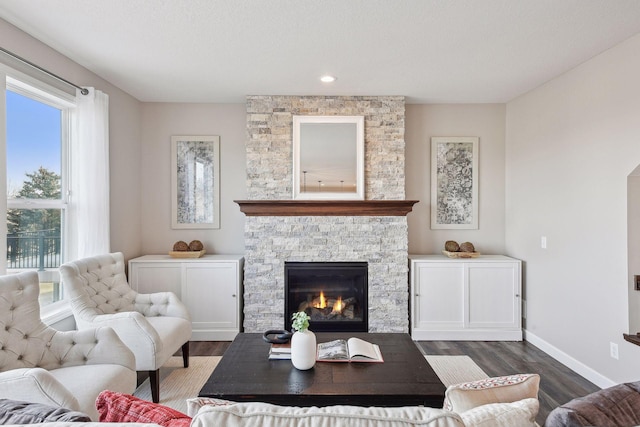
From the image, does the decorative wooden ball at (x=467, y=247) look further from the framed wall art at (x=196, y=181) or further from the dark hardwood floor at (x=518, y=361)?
the framed wall art at (x=196, y=181)

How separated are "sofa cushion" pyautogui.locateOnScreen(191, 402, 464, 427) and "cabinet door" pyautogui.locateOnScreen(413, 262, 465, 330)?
127 inches

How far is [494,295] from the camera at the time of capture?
3939 mm

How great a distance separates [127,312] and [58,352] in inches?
22.9

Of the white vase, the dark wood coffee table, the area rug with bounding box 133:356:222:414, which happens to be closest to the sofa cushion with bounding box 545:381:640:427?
the dark wood coffee table

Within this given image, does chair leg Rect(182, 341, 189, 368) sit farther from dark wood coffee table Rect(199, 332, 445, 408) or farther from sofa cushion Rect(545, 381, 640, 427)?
sofa cushion Rect(545, 381, 640, 427)

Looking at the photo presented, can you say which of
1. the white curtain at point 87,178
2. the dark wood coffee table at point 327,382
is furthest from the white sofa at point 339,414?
the white curtain at point 87,178

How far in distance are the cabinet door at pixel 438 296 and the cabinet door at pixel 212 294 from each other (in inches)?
76.4

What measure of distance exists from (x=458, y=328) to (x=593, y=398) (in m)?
3.19

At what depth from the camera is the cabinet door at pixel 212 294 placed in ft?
12.7

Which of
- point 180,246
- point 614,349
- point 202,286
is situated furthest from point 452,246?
point 180,246

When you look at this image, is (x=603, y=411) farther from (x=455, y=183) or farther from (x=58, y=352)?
(x=455, y=183)

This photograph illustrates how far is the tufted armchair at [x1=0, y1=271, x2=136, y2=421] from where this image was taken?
6.10 feet

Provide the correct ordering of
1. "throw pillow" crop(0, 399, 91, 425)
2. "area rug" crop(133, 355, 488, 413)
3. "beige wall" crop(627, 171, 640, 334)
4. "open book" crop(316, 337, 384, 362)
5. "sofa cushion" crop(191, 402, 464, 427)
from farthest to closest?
"area rug" crop(133, 355, 488, 413), "beige wall" crop(627, 171, 640, 334), "open book" crop(316, 337, 384, 362), "throw pillow" crop(0, 399, 91, 425), "sofa cushion" crop(191, 402, 464, 427)

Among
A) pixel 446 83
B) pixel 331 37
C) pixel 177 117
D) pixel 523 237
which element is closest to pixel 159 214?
pixel 177 117
